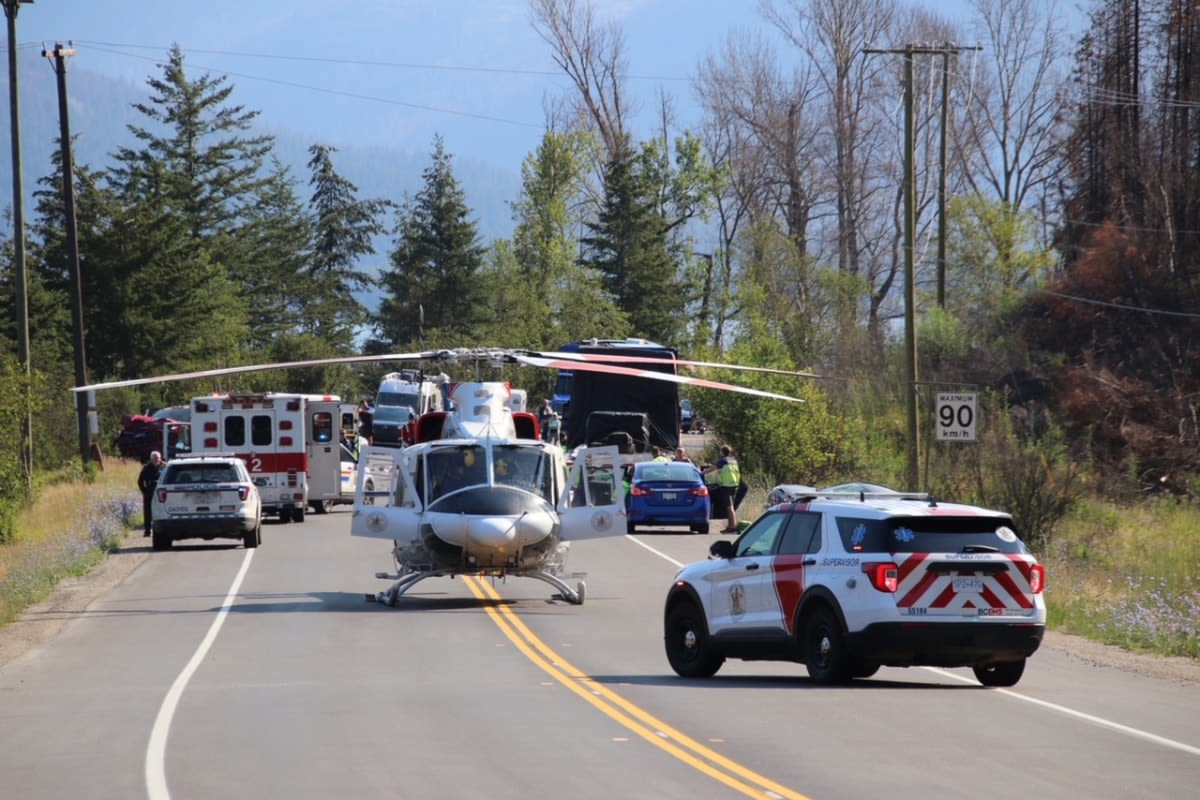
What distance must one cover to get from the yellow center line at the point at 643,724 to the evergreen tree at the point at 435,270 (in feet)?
277

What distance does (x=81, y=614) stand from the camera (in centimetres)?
2458

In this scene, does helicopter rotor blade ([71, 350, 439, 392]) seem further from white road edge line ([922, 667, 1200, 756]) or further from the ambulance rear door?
the ambulance rear door

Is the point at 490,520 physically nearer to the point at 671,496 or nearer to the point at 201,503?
the point at 201,503

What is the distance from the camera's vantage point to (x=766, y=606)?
53.6 ft

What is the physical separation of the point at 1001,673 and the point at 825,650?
1789 millimetres

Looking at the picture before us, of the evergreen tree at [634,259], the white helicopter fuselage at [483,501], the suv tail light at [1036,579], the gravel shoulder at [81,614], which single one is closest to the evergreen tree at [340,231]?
the evergreen tree at [634,259]

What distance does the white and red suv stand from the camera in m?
15.1

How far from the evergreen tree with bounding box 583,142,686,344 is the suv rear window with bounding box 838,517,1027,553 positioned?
80.0 m

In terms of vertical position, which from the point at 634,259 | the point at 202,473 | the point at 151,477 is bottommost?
the point at 151,477

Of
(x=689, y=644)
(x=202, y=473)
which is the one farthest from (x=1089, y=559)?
(x=202, y=473)

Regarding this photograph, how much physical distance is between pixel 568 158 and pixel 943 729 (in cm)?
8549

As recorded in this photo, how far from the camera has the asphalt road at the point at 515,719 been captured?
10.7 m

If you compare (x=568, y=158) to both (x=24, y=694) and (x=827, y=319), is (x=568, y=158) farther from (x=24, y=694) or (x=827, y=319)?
(x=24, y=694)

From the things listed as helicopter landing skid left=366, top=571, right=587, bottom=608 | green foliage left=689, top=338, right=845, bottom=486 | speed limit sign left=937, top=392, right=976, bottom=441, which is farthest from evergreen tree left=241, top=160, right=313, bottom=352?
helicopter landing skid left=366, top=571, right=587, bottom=608
